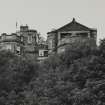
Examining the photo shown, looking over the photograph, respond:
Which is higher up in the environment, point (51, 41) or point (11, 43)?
point (51, 41)

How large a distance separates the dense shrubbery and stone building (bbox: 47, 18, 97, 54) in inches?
245

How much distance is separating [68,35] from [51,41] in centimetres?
321

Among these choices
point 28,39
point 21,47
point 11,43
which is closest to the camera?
point 11,43

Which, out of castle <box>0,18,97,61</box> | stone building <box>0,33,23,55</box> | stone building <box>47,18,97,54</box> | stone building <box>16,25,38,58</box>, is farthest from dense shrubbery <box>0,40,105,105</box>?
stone building <box>16,25,38,58</box>

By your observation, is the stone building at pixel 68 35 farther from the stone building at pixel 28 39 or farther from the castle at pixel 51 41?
the stone building at pixel 28 39

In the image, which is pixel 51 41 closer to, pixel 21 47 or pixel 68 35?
pixel 68 35

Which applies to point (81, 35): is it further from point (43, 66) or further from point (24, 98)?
point (24, 98)

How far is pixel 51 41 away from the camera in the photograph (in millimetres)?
65312

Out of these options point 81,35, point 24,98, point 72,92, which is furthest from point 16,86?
point 81,35

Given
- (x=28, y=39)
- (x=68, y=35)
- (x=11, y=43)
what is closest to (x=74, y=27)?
(x=68, y=35)

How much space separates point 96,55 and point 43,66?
235 inches

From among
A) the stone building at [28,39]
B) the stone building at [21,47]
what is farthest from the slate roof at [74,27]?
the stone building at [28,39]

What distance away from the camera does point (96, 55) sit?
173 ft

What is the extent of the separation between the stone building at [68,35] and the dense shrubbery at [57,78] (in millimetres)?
6211
